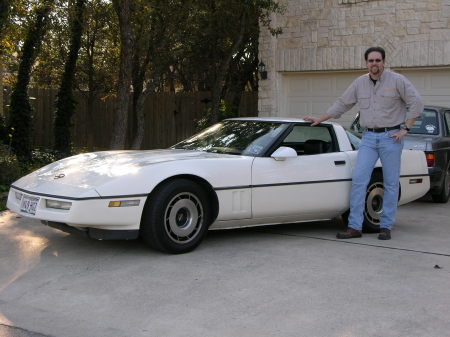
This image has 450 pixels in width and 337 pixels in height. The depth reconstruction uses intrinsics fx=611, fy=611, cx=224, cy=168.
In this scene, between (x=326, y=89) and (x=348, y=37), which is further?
(x=326, y=89)

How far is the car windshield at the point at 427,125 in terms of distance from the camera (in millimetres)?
9062

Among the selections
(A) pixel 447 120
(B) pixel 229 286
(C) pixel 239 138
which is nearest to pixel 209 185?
(C) pixel 239 138

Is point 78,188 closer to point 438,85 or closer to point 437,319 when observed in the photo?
point 437,319

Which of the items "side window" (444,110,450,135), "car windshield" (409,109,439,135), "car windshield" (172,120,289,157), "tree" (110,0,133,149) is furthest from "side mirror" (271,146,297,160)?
"tree" (110,0,133,149)

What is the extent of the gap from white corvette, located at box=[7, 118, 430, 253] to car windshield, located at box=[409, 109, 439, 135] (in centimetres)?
206

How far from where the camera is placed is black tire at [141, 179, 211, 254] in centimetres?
527

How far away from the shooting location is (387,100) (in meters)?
6.17

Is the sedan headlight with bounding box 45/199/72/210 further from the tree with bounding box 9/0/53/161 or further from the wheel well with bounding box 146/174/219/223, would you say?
the tree with bounding box 9/0/53/161

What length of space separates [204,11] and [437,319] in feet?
31.8

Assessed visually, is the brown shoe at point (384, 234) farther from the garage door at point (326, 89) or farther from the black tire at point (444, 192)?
the garage door at point (326, 89)

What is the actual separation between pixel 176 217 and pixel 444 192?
5113 millimetres

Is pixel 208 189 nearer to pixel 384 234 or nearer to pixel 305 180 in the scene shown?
pixel 305 180

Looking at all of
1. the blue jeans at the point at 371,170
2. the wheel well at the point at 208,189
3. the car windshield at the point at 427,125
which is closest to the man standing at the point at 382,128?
the blue jeans at the point at 371,170

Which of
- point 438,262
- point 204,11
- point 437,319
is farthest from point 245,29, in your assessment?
point 437,319
